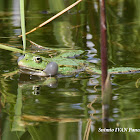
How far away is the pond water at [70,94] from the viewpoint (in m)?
1.73

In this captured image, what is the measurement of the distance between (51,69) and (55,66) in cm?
4

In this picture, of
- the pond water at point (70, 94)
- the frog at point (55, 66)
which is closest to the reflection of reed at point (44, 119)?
the pond water at point (70, 94)

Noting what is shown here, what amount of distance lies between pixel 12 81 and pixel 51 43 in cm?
111

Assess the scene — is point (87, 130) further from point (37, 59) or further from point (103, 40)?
point (37, 59)

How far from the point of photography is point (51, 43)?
3.58 m

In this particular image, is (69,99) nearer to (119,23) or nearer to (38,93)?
(38,93)

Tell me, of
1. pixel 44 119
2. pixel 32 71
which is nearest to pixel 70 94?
pixel 44 119

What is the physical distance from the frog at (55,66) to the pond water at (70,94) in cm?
6

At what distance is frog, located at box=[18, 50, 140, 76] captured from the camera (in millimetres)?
2691

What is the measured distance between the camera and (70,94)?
2.24m

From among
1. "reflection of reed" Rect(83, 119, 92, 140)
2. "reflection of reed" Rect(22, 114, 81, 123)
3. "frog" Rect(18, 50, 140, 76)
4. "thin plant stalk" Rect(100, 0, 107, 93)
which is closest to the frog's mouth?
"frog" Rect(18, 50, 140, 76)

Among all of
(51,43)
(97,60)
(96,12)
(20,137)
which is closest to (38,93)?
(20,137)

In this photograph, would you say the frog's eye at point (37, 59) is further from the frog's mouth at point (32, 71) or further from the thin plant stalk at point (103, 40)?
the thin plant stalk at point (103, 40)

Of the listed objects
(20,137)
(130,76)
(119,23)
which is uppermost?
(119,23)
